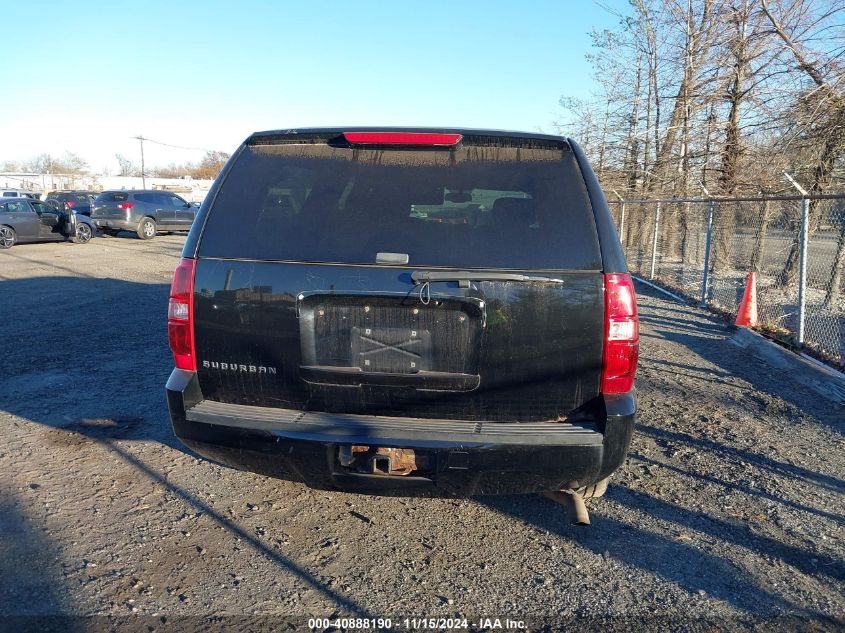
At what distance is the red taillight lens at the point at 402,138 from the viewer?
3164mm

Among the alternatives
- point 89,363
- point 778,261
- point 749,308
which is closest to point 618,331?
point 89,363

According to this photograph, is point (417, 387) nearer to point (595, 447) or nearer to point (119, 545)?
point (595, 447)

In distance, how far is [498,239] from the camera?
3.01 m

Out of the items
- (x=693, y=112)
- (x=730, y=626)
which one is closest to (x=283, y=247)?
(x=730, y=626)

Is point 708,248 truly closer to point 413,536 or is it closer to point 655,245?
point 655,245

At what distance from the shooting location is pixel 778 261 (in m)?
9.83

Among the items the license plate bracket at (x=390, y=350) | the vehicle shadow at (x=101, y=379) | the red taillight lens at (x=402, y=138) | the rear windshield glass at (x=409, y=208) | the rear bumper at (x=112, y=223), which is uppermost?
the red taillight lens at (x=402, y=138)

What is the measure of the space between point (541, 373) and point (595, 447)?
40cm

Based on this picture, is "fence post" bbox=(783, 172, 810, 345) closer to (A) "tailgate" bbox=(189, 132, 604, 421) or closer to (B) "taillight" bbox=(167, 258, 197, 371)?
(A) "tailgate" bbox=(189, 132, 604, 421)

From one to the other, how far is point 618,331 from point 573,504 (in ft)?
3.18

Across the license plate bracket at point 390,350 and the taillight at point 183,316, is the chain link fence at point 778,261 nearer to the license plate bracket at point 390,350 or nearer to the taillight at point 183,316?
the license plate bracket at point 390,350

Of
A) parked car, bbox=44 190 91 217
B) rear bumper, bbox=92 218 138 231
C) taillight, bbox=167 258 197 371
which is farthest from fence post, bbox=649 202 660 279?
parked car, bbox=44 190 91 217

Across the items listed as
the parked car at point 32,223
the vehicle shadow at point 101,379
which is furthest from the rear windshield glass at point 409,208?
the parked car at point 32,223

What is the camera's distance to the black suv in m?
2.90
